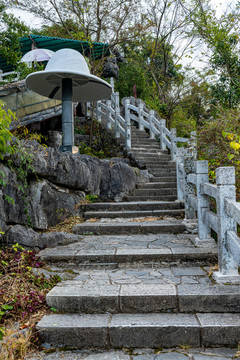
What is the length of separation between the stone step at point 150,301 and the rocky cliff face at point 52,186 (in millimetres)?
1687

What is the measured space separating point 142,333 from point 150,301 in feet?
1.13

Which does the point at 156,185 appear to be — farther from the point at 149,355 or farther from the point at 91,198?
the point at 149,355

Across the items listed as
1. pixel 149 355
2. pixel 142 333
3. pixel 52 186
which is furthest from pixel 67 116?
pixel 149 355

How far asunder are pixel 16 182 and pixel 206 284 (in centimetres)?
304

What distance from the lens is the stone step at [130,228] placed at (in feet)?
16.7

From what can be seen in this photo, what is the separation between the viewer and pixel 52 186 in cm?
537

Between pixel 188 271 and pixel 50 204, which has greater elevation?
pixel 50 204

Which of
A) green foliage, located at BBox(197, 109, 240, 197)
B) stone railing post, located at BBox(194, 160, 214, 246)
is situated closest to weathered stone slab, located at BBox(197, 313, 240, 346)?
stone railing post, located at BBox(194, 160, 214, 246)

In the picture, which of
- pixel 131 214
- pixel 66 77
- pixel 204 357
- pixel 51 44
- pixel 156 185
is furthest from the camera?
pixel 51 44

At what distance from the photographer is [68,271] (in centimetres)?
364

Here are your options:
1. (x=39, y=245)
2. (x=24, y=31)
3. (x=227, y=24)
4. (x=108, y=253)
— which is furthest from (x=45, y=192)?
(x=227, y=24)

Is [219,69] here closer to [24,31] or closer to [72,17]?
[72,17]

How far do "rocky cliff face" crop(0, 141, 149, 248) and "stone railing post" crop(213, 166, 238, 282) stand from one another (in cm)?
265

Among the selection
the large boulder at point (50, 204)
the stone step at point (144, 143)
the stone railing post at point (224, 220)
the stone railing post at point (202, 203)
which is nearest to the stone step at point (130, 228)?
the large boulder at point (50, 204)
